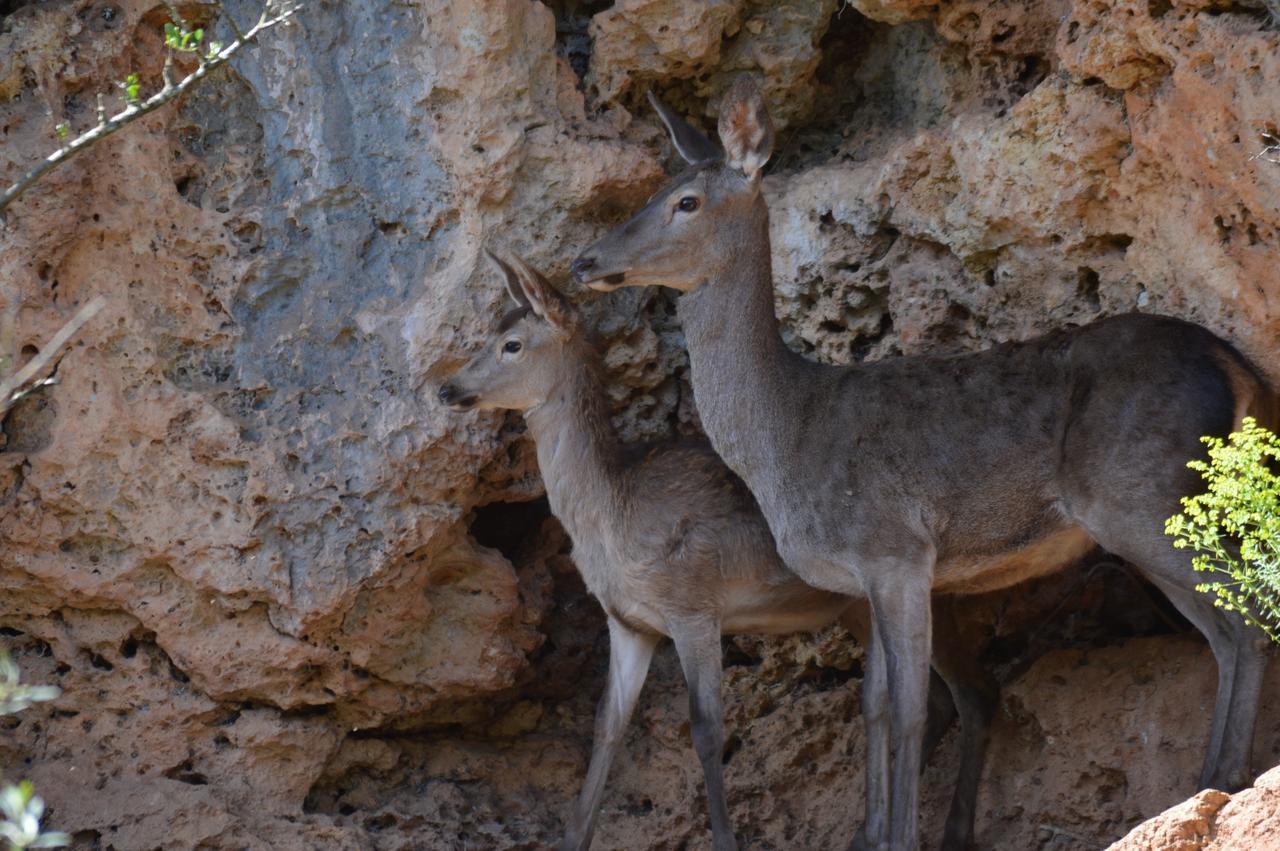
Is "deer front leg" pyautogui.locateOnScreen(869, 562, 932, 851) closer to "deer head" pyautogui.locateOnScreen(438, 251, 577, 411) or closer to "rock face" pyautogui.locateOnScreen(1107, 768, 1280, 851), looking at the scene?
"rock face" pyautogui.locateOnScreen(1107, 768, 1280, 851)

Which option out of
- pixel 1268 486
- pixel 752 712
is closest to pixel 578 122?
pixel 752 712

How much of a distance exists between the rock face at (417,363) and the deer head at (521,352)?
0.33m

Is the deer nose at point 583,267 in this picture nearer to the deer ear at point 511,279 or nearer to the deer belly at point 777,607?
the deer ear at point 511,279

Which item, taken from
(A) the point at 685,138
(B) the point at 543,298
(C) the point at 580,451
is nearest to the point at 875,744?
(C) the point at 580,451

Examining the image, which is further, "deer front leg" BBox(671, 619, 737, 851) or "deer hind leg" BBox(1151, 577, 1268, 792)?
"deer front leg" BBox(671, 619, 737, 851)

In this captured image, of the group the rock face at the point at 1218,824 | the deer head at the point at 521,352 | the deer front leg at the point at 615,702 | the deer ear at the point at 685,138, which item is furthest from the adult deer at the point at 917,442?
the rock face at the point at 1218,824

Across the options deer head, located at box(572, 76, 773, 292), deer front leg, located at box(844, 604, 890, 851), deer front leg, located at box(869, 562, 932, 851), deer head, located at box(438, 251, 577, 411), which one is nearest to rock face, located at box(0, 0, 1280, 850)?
deer head, located at box(438, 251, 577, 411)

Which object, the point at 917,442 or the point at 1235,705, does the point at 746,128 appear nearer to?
the point at 917,442

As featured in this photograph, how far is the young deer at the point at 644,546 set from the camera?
7.88 metres

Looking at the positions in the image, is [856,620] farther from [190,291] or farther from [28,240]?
[28,240]

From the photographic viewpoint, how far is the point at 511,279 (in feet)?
27.1

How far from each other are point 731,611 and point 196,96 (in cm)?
370

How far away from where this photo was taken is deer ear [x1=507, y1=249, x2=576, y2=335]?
8.12m

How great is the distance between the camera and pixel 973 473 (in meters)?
7.37
